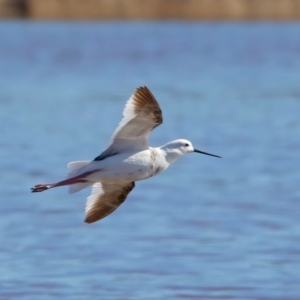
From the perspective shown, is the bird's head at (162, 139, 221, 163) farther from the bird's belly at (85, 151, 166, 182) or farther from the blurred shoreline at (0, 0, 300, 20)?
the blurred shoreline at (0, 0, 300, 20)

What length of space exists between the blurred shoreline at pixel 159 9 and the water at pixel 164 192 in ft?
48.4

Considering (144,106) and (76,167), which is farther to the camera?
(76,167)

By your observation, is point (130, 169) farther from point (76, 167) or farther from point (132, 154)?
point (76, 167)

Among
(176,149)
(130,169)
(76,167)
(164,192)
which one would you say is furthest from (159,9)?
(130,169)

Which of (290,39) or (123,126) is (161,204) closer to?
(123,126)

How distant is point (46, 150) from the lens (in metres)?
17.0

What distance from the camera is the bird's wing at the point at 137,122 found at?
8820 millimetres

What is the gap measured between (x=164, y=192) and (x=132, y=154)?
5063mm

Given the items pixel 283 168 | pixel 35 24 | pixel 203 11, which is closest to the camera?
pixel 283 168

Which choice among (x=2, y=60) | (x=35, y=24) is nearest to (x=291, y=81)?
(x=2, y=60)

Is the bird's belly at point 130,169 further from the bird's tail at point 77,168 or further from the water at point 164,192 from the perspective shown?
the water at point 164,192

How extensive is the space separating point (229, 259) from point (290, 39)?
35095 mm

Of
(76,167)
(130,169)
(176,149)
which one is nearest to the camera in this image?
(130,169)

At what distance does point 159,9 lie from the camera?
1961 inches
